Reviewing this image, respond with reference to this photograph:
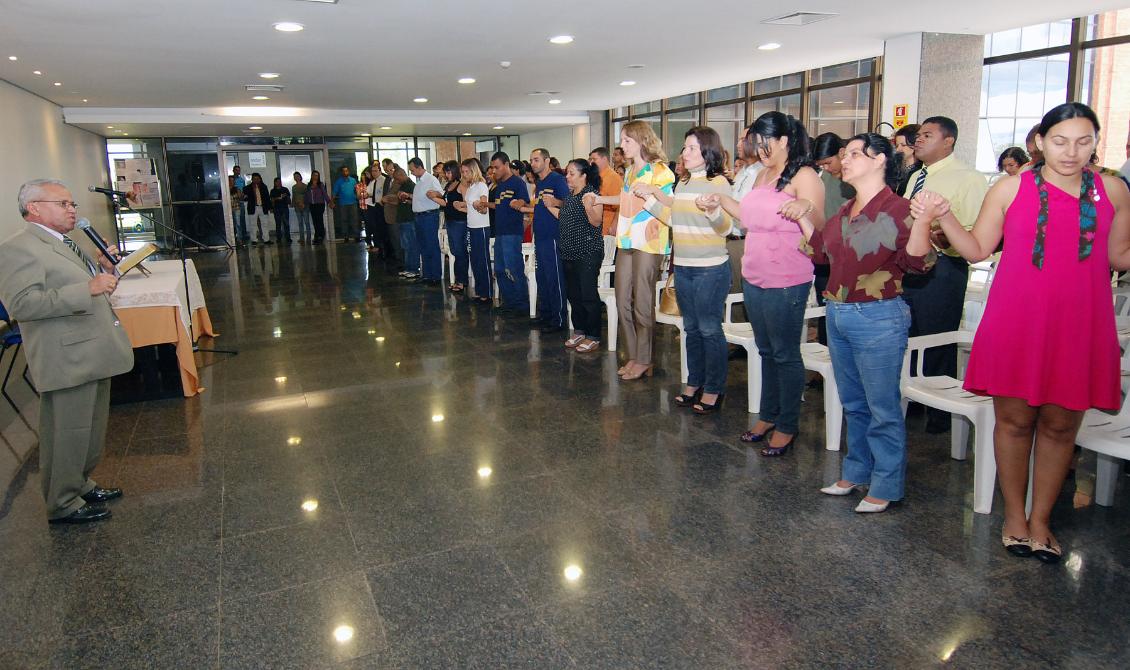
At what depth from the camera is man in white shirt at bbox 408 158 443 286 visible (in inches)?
356

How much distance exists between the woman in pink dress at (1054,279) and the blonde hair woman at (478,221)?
18.4 ft

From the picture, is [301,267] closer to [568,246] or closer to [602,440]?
[568,246]

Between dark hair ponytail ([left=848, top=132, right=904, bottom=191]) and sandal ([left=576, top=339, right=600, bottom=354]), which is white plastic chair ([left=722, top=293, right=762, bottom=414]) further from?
sandal ([left=576, top=339, right=600, bottom=354])

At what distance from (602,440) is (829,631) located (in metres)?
1.79

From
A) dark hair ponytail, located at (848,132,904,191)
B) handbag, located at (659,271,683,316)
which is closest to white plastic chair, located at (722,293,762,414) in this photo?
handbag, located at (659,271,683,316)

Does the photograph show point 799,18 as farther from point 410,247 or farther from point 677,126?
point 677,126

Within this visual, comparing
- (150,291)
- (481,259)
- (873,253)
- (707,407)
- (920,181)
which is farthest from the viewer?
(481,259)

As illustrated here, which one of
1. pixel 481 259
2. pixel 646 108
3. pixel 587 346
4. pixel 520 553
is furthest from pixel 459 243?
pixel 646 108

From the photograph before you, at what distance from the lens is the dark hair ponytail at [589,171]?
530 cm

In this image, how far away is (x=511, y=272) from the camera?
7250 mm

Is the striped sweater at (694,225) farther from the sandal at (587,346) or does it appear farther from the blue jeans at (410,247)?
the blue jeans at (410,247)

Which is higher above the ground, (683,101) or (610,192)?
(683,101)

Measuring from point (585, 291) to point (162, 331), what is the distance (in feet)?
9.72

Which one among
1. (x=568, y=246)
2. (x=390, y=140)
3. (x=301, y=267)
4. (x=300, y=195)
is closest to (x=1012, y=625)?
(x=568, y=246)
